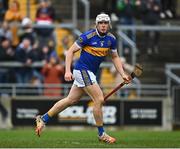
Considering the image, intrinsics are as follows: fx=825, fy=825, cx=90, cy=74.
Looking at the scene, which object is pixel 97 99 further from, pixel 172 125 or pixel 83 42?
pixel 172 125

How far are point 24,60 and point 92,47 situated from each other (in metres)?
10.0

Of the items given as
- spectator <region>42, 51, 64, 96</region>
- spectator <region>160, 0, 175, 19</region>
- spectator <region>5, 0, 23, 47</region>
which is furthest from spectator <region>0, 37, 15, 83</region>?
spectator <region>160, 0, 175, 19</region>

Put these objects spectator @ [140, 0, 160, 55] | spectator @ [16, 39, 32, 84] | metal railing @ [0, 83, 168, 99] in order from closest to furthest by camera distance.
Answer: metal railing @ [0, 83, 168, 99] < spectator @ [16, 39, 32, 84] < spectator @ [140, 0, 160, 55]

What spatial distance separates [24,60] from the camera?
25.4 meters

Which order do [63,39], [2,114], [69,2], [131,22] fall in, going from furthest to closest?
1. [69,2]
2. [131,22]
3. [63,39]
4. [2,114]

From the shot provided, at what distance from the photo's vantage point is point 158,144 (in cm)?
1509

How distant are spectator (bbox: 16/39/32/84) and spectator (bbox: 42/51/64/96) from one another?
21.7 inches

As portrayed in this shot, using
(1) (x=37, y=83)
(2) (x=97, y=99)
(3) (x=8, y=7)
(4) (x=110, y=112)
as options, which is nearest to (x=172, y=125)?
(4) (x=110, y=112)

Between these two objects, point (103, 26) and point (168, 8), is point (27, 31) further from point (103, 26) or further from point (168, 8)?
point (103, 26)

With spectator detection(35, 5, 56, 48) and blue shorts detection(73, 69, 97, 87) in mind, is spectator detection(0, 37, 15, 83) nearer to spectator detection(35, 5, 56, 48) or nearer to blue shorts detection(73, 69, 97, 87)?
spectator detection(35, 5, 56, 48)

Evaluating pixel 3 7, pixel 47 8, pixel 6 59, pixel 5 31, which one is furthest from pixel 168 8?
pixel 6 59

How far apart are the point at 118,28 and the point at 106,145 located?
13163 millimetres

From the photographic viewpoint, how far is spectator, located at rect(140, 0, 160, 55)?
28.8 metres

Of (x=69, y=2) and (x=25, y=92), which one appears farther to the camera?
(x=69, y=2)
